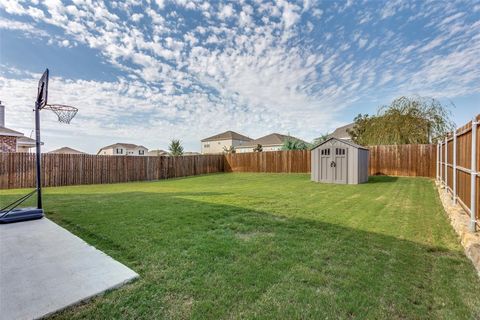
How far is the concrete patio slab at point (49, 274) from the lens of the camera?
179 centimetres

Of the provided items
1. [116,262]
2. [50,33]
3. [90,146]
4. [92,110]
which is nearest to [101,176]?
[92,110]

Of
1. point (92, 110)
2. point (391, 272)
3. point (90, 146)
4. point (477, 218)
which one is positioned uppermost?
point (92, 110)

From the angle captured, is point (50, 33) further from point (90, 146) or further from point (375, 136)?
point (375, 136)

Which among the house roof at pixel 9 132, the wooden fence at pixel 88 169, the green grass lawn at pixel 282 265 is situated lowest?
the green grass lawn at pixel 282 265

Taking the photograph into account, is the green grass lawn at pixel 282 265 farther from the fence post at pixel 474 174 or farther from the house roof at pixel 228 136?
the house roof at pixel 228 136

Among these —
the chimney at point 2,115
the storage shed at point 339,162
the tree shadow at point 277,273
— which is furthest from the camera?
the chimney at point 2,115

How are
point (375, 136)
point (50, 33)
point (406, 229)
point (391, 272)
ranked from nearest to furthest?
point (391, 272) < point (406, 229) < point (50, 33) < point (375, 136)

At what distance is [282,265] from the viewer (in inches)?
97.3

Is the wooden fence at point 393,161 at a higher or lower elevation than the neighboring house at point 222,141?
lower

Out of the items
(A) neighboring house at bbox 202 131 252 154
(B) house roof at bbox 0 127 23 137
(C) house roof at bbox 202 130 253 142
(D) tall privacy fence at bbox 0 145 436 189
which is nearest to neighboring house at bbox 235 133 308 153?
(A) neighboring house at bbox 202 131 252 154

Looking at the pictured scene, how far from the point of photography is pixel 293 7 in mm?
9195

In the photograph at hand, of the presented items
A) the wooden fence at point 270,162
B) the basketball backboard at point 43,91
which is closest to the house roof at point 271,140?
the wooden fence at point 270,162

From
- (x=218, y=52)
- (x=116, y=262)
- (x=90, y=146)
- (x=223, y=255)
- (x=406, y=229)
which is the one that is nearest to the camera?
(x=116, y=262)

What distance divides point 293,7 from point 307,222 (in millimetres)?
8900
